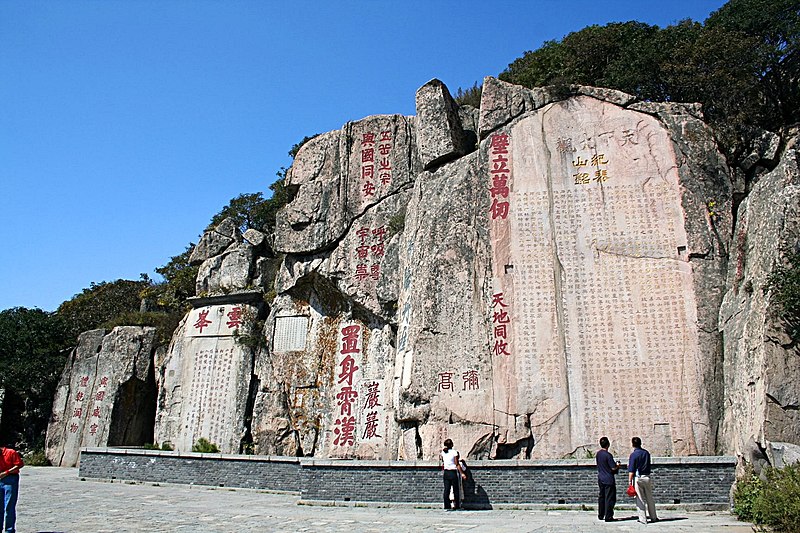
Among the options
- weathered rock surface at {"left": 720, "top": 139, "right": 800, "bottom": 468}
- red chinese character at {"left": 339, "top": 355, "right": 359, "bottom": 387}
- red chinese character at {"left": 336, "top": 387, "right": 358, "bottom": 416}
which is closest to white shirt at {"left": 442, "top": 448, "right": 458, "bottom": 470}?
weathered rock surface at {"left": 720, "top": 139, "right": 800, "bottom": 468}

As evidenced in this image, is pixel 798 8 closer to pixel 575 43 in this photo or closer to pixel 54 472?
pixel 575 43

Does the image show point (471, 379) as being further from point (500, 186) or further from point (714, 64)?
point (714, 64)

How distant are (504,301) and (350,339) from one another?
170 inches

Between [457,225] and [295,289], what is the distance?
5.08m

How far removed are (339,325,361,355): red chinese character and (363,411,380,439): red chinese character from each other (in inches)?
62.1

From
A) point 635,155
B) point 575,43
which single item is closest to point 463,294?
point 635,155

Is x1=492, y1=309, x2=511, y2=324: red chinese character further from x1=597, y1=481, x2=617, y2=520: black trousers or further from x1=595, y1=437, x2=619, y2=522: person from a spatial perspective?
x1=597, y1=481, x2=617, y2=520: black trousers

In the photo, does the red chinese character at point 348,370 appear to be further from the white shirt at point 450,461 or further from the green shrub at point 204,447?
the white shirt at point 450,461

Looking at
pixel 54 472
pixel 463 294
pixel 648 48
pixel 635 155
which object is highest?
pixel 648 48

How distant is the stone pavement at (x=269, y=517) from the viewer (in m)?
7.46

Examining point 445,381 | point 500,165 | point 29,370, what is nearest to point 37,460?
point 29,370

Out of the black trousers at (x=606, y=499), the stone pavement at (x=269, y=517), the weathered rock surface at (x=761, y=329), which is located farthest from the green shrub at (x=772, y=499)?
the black trousers at (x=606, y=499)

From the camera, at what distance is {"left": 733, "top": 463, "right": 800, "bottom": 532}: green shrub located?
6.35 m

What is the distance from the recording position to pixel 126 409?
17641 mm
